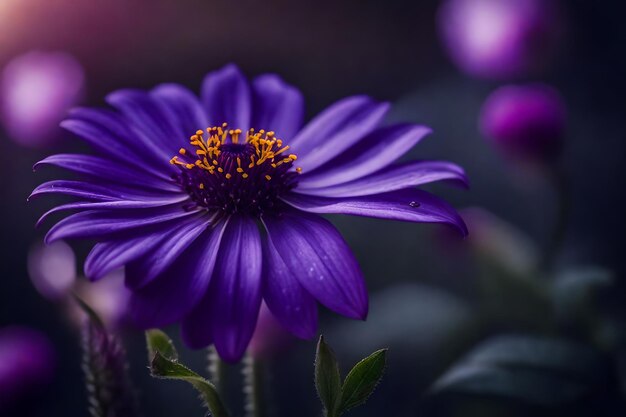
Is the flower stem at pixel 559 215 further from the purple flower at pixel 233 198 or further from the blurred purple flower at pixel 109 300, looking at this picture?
the blurred purple flower at pixel 109 300

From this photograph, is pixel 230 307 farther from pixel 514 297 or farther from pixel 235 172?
pixel 514 297

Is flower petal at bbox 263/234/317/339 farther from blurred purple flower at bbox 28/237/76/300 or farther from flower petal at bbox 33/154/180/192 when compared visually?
blurred purple flower at bbox 28/237/76/300

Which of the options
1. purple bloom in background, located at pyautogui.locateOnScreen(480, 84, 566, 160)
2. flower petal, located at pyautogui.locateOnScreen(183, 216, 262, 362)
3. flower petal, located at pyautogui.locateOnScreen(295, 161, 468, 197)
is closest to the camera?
flower petal, located at pyautogui.locateOnScreen(183, 216, 262, 362)

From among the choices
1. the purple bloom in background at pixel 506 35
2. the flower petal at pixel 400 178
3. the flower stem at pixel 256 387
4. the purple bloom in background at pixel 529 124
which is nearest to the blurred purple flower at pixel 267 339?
the flower stem at pixel 256 387

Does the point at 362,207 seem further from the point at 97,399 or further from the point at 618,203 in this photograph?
the point at 618,203

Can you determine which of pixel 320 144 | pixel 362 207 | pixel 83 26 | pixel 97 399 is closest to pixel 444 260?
pixel 320 144

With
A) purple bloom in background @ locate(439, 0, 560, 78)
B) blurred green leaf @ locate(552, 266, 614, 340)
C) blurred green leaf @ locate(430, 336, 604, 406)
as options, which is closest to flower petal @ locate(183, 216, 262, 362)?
blurred green leaf @ locate(430, 336, 604, 406)
